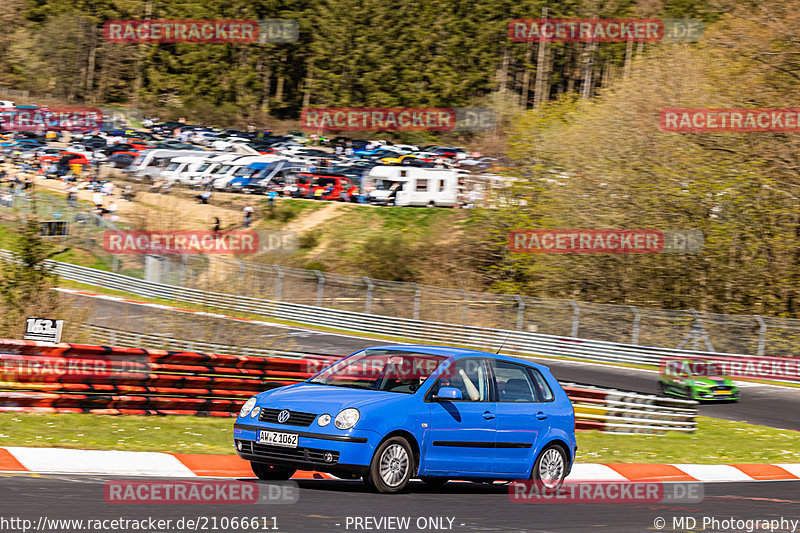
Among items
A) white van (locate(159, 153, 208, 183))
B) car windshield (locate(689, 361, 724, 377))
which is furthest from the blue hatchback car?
white van (locate(159, 153, 208, 183))

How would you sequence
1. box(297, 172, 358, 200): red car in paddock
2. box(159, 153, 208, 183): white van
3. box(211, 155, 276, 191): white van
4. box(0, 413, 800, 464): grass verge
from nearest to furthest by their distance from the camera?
box(0, 413, 800, 464): grass verge
box(159, 153, 208, 183): white van
box(211, 155, 276, 191): white van
box(297, 172, 358, 200): red car in paddock

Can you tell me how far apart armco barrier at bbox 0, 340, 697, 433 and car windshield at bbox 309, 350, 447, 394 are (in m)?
3.79

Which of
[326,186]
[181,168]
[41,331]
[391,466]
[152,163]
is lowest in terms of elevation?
[391,466]

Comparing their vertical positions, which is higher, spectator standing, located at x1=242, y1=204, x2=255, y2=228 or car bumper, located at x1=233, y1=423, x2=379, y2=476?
spectator standing, located at x1=242, y1=204, x2=255, y2=228

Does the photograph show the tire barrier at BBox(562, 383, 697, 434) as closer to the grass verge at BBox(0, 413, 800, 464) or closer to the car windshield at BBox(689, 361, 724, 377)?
the grass verge at BBox(0, 413, 800, 464)

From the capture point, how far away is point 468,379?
928cm

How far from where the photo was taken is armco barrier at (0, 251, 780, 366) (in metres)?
33.3

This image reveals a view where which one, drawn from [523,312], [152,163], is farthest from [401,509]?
[152,163]

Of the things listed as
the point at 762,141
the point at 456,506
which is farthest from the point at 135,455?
the point at 762,141

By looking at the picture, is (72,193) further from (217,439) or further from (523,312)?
(217,439)

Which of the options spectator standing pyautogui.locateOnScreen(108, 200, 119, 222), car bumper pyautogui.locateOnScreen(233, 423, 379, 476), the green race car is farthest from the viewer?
spectator standing pyautogui.locateOnScreen(108, 200, 119, 222)

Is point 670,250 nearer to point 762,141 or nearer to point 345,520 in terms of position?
point 762,141

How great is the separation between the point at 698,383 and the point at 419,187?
31823 mm

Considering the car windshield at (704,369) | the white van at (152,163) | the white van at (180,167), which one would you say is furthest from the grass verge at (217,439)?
the white van at (152,163)
